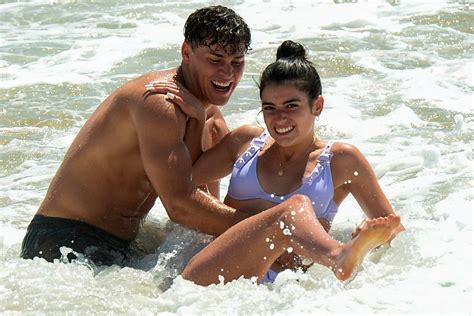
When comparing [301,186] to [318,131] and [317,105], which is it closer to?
[317,105]

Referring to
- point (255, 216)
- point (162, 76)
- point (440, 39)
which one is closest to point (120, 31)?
point (440, 39)

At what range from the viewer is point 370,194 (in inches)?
185

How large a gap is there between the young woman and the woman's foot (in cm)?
6

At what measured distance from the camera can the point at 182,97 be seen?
484 cm

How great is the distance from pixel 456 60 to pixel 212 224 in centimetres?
532

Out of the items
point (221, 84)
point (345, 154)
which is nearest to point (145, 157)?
point (221, 84)

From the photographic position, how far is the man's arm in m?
4.73

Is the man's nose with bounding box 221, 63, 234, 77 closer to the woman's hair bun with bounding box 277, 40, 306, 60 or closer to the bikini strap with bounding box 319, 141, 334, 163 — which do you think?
the woman's hair bun with bounding box 277, 40, 306, 60

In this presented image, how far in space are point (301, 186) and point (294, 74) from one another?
1.77 feet

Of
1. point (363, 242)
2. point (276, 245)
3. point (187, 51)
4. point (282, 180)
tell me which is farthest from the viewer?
point (187, 51)

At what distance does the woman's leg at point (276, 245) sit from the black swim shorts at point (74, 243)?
61cm

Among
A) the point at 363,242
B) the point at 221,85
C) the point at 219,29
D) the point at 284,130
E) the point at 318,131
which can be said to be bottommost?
the point at 318,131

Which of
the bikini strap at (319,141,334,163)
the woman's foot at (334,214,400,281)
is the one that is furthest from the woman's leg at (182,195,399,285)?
the bikini strap at (319,141,334,163)

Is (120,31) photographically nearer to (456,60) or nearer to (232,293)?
(456,60)
